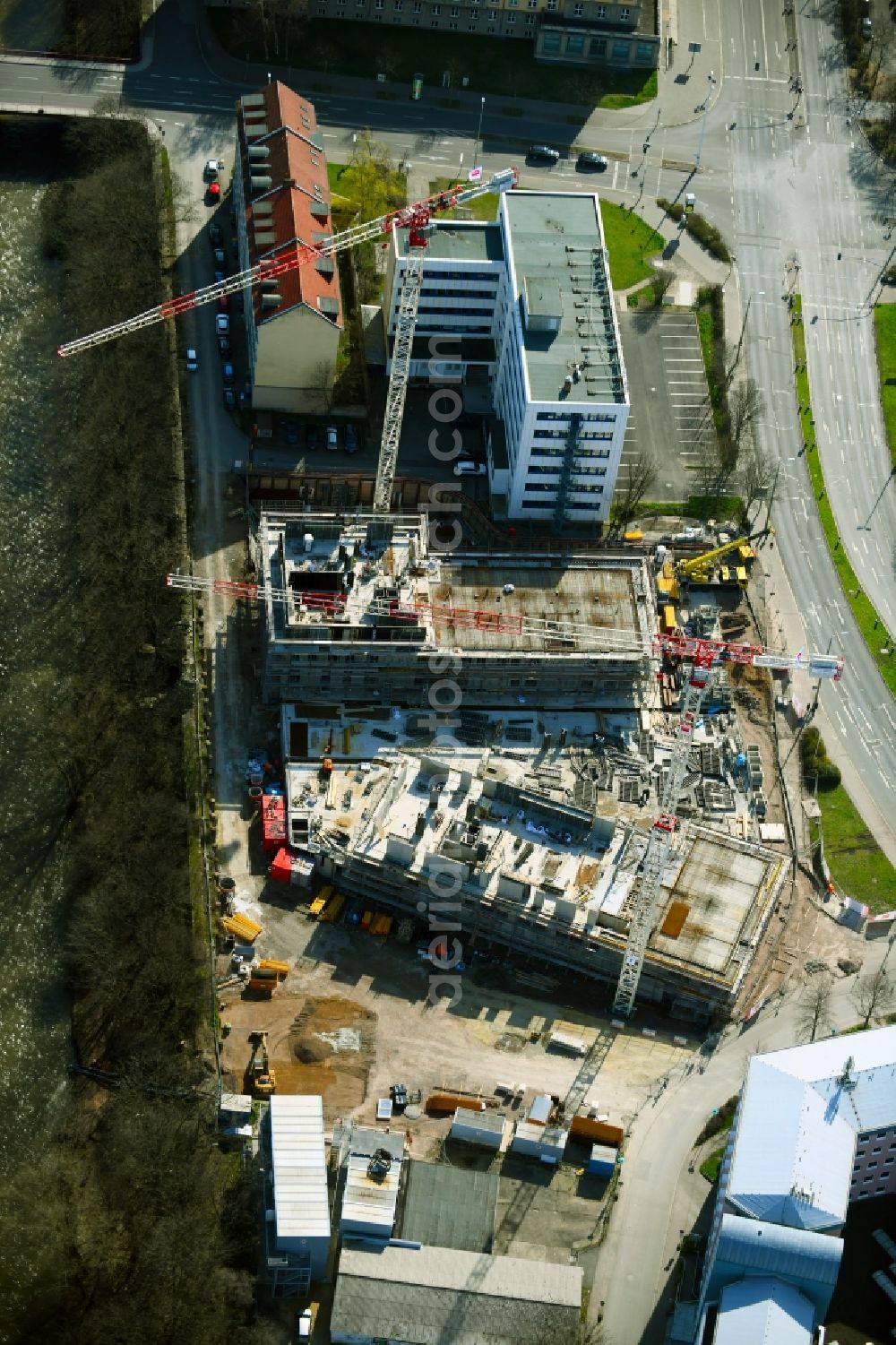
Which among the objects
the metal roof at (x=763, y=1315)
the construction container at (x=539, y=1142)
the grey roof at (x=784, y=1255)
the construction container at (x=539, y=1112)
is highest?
the construction container at (x=539, y=1112)

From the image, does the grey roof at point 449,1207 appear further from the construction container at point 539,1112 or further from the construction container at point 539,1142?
the construction container at point 539,1112

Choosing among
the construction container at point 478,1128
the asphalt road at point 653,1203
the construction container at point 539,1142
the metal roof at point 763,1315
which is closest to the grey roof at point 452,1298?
the asphalt road at point 653,1203

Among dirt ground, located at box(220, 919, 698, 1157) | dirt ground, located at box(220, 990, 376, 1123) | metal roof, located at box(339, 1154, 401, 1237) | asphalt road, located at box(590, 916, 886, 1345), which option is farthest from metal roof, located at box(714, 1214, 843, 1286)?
dirt ground, located at box(220, 990, 376, 1123)

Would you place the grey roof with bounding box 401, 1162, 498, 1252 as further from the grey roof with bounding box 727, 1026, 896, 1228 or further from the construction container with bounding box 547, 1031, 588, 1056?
the grey roof with bounding box 727, 1026, 896, 1228

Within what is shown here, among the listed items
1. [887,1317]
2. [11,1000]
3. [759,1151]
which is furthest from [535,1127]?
[11,1000]

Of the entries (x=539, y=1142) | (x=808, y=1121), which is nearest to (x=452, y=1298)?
(x=539, y=1142)

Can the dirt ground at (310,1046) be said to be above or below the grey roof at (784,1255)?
above
